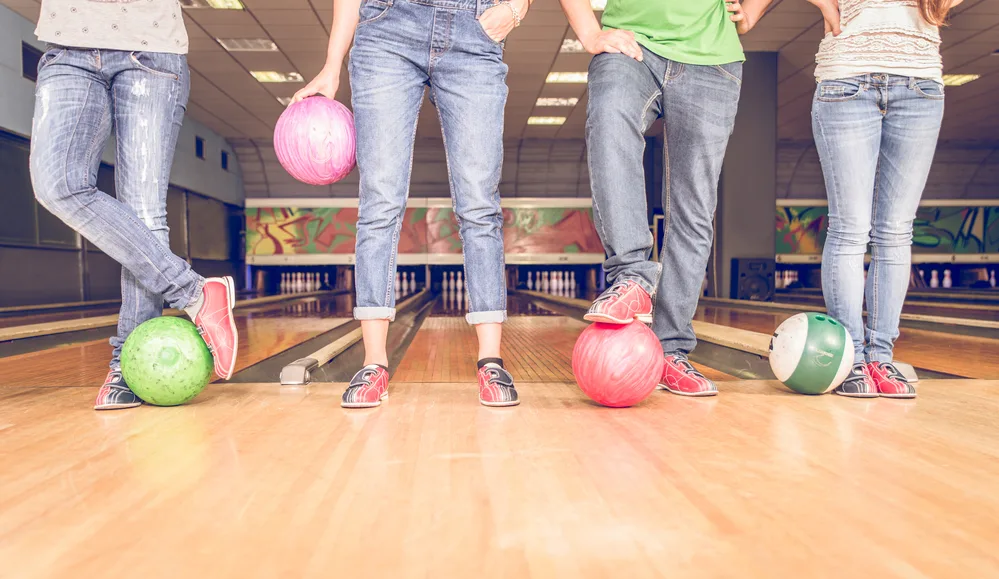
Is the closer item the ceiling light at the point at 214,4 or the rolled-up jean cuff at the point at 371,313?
the rolled-up jean cuff at the point at 371,313

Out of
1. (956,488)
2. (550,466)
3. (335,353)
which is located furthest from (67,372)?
(956,488)

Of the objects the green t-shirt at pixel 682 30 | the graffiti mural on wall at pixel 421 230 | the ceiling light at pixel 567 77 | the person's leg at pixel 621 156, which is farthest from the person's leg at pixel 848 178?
the graffiti mural on wall at pixel 421 230

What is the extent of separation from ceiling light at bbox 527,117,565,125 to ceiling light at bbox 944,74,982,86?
4.09 metres

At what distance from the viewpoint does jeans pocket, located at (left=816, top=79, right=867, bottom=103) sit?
1362 millimetres

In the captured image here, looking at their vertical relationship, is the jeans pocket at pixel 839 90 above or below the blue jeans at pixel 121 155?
above

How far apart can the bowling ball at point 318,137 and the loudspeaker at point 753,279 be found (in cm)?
505

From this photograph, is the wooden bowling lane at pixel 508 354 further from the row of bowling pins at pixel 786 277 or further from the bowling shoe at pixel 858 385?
the row of bowling pins at pixel 786 277

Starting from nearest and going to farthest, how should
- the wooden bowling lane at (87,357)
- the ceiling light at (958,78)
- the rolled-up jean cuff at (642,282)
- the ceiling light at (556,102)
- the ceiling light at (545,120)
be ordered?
1. the rolled-up jean cuff at (642,282)
2. the wooden bowling lane at (87,357)
3. the ceiling light at (958,78)
4. the ceiling light at (556,102)
5. the ceiling light at (545,120)

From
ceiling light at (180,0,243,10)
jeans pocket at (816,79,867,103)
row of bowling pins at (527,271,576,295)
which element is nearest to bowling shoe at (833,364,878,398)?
jeans pocket at (816,79,867,103)

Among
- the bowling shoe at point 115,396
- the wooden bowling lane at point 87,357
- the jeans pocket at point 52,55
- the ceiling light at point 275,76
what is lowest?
the wooden bowling lane at point 87,357

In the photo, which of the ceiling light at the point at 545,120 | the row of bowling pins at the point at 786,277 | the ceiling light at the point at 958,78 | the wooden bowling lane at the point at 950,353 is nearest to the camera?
the wooden bowling lane at the point at 950,353

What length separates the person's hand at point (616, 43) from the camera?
1.29m

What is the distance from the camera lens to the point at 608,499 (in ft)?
2.19

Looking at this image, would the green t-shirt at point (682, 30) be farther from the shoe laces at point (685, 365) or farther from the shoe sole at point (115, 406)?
the shoe sole at point (115, 406)
